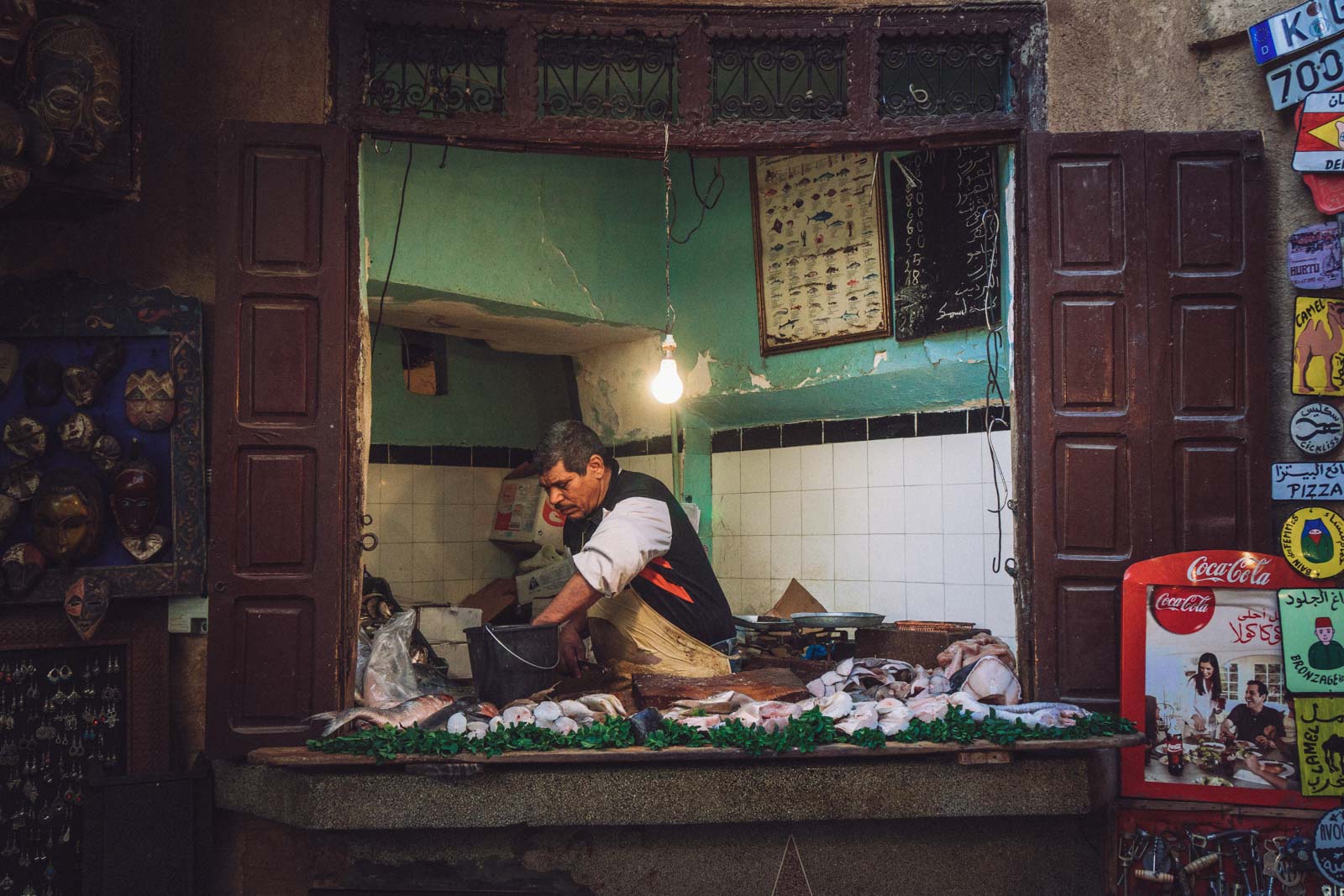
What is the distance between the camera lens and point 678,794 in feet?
12.9

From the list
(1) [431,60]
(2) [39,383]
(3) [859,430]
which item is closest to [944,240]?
(3) [859,430]

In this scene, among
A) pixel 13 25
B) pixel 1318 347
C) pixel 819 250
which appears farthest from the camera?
pixel 819 250

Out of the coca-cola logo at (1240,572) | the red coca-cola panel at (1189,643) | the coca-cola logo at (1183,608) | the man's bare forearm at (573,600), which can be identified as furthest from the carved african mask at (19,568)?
the coca-cola logo at (1240,572)

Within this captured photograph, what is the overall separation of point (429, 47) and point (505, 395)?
172 inches

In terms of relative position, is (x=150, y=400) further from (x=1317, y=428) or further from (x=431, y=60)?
(x=1317, y=428)

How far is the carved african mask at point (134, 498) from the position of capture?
4164 mm

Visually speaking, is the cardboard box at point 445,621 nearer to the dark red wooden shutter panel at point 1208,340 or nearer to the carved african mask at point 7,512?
the carved african mask at point 7,512

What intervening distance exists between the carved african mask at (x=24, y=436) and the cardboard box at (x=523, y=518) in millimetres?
4068

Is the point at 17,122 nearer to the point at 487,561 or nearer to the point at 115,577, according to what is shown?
the point at 115,577

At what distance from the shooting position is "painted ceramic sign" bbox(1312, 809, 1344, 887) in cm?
395

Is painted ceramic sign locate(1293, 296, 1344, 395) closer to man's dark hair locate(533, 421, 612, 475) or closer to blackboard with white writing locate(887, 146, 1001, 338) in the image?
blackboard with white writing locate(887, 146, 1001, 338)

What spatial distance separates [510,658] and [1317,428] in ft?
11.6

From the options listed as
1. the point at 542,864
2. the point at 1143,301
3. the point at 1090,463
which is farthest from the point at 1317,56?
the point at 542,864

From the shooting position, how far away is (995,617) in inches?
234
